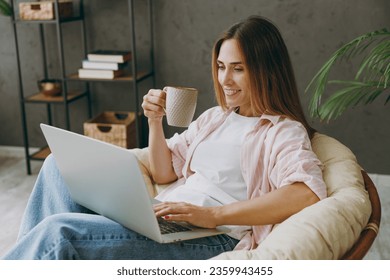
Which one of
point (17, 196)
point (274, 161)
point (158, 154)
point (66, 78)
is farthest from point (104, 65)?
point (274, 161)

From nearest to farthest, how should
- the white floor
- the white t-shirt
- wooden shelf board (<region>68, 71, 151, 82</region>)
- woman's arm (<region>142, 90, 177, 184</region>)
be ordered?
the white t-shirt, woman's arm (<region>142, 90, 177, 184</region>), the white floor, wooden shelf board (<region>68, 71, 151, 82</region>)

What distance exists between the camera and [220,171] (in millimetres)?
1538

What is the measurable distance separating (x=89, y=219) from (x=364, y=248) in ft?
2.15

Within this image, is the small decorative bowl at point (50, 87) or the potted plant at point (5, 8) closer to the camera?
the potted plant at point (5, 8)

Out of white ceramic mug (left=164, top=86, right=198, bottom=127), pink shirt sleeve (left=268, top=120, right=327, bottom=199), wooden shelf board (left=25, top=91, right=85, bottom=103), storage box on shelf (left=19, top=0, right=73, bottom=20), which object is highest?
storage box on shelf (left=19, top=0, right=73, bottom=20)

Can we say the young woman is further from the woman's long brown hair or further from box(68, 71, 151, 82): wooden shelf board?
box(68, 71, 151, 82): wooden shelf board

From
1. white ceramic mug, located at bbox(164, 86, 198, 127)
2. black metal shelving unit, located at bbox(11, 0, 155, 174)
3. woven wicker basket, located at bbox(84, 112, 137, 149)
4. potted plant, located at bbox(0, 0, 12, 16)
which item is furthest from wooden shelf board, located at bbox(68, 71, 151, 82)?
white ceramic mug, located at bbox(164, 86, 198, 127)

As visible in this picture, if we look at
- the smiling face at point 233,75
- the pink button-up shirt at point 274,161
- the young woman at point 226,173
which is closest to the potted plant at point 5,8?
the young woman at point 226,173

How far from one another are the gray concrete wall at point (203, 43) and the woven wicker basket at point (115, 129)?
12 cm

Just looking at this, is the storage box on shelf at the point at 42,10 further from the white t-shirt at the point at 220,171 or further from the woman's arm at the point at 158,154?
the white t-shirt at the point at 220,171

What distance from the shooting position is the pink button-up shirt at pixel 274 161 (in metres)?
1.35

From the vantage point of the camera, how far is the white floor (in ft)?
7.70

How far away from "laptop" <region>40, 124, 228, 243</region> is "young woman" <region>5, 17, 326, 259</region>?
1.4 inches

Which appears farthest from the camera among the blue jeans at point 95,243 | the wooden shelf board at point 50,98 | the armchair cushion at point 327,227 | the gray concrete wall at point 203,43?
the wooden shelf board at point 50,98
